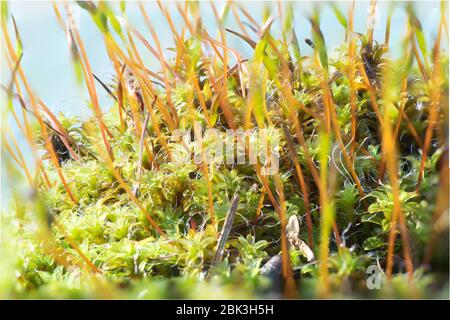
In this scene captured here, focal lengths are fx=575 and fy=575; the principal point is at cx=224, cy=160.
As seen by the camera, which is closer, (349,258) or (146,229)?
(349,258)

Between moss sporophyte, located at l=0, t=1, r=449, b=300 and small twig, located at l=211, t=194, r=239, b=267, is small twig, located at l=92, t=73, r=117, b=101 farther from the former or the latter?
small twig, located at l=211, t=194, r=239, b=267

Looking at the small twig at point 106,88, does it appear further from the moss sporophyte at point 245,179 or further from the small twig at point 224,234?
the small twig at point 224,234

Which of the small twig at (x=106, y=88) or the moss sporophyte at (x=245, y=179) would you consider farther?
the small twig at (x=106, y=88)

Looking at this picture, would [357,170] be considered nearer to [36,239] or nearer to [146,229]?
[146,229]

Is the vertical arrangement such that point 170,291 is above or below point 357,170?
below

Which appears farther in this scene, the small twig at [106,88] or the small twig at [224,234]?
the small twig at [106,88]

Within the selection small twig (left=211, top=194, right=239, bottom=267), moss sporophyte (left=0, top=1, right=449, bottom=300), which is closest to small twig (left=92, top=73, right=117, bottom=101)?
moss sporophyte (left=0, top=1, right=449, bottom=300)

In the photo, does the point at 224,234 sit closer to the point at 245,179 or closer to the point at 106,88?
the point at 245,179

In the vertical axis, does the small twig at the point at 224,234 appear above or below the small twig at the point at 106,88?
below

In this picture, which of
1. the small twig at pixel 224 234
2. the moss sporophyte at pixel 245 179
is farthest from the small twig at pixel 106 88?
the small twig at pixel 224 234
